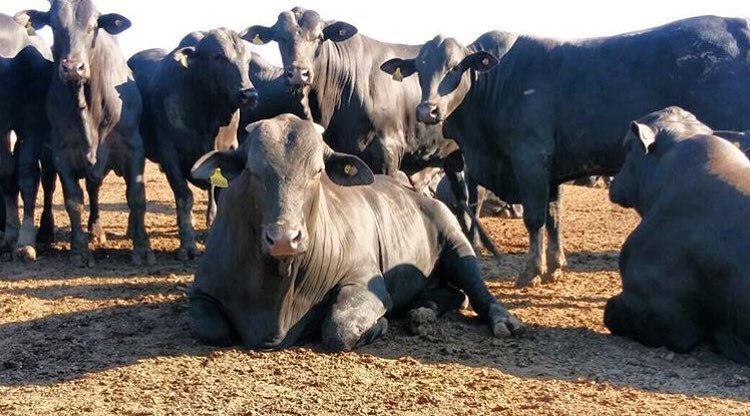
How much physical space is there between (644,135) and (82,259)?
5.68 metres

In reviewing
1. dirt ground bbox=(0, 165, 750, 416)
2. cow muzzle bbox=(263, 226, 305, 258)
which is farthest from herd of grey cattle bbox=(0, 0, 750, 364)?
dirt ground bbox=(0, 165, 750, 416)

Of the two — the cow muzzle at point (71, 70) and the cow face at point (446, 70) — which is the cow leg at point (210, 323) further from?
the cow muzzle at point (71, 70)

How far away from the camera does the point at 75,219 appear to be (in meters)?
11.0

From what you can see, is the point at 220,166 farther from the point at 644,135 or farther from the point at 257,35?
the point at 257,35

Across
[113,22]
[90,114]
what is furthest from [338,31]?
[90,114]

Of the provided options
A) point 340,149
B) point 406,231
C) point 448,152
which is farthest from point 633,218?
point 406,231

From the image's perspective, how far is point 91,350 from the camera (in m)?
7.21

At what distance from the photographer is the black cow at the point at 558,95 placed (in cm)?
978

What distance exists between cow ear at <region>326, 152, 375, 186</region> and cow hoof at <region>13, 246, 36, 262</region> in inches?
187

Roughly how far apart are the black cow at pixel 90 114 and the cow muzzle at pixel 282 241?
4.65 m

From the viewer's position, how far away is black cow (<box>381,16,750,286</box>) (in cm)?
978

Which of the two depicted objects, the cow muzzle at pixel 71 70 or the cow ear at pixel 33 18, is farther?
the cow ear at pixel 33 18

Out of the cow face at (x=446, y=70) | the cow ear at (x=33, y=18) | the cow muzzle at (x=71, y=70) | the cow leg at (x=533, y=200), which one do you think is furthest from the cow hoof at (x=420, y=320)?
the cow ear at (x=33, y=18)

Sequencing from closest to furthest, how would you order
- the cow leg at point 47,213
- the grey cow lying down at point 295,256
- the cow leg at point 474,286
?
the grey cow lying down at point 295,256
the cow leg at point 474,286
the cow leg at point 47,213
